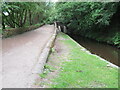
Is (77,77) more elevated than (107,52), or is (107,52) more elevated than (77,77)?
(77,77)

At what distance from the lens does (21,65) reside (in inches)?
220

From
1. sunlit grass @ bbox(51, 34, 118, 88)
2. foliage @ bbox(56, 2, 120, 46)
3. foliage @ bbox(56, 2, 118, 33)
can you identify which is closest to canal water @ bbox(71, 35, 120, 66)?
foliage @ bbox(56, 2, 120, 46)

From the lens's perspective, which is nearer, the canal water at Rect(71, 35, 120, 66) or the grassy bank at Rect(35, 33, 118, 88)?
the grassy bank at Rect(35, 33, 118, 88)

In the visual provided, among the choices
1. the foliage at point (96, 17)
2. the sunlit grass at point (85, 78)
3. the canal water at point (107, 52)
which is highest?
the foliage at point (96, 17)

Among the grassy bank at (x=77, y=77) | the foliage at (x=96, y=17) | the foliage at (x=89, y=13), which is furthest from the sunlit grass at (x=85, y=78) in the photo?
the foliage at (x=89, y=13)

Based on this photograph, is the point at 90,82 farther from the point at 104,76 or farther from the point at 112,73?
the point at 112,73

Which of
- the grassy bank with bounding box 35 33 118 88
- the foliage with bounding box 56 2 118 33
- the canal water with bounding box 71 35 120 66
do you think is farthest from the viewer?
the foliage with bounding box 56 2 118 33

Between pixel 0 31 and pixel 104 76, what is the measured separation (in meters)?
9.86

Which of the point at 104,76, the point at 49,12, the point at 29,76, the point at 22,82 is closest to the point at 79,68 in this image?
the point at 104,76

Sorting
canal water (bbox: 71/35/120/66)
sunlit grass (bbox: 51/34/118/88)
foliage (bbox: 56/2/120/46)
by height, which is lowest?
canal water (bbox: 71/35/120/66)

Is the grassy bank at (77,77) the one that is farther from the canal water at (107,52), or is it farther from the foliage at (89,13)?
the foliage at (89,13)

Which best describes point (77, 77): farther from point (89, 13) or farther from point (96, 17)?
point (89, 13)

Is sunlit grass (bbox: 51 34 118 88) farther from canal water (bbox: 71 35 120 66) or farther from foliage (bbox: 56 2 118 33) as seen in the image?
foliage (bbox: 56 2 118 33)

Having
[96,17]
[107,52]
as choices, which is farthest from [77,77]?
[96,17]
